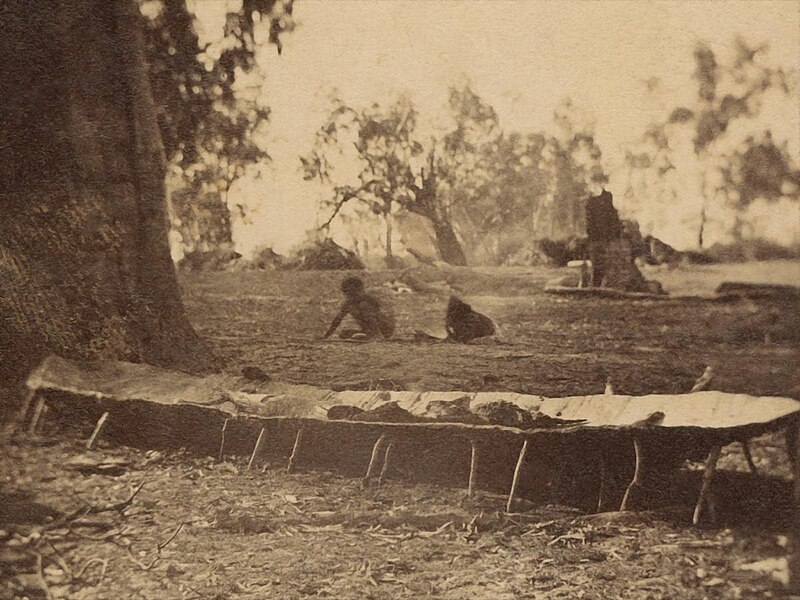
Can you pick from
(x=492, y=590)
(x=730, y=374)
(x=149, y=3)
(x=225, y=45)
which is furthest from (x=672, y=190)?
(x=149, y=3)

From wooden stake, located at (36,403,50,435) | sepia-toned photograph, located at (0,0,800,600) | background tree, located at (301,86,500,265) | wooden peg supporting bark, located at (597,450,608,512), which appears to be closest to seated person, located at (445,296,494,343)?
sepia-toned photograph, located at (0,0,800,600)

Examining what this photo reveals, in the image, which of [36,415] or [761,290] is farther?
[36,415]

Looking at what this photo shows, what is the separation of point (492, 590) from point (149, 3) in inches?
99.1

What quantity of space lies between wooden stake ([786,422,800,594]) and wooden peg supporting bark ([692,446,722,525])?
9.7 inches

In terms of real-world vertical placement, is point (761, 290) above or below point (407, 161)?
below

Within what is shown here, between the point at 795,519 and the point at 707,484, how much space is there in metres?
0.33

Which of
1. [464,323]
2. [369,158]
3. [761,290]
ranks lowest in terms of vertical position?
[464,323]

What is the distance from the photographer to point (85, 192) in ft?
9.12

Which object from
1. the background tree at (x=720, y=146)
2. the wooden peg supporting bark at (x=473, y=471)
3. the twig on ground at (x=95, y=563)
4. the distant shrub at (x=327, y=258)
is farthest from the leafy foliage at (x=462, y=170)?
the twig on ground at (x=95, y=563)

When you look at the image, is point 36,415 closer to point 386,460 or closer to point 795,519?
point 386,460

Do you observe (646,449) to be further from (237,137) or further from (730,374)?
(237,137)

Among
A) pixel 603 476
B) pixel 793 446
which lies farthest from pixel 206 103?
pixel 793 446

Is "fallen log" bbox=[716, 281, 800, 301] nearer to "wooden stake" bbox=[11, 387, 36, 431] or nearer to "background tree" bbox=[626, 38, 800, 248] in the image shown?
"background tree" bbox=[626, 38, 800, 248]

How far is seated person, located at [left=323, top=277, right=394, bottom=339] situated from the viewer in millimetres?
2664
